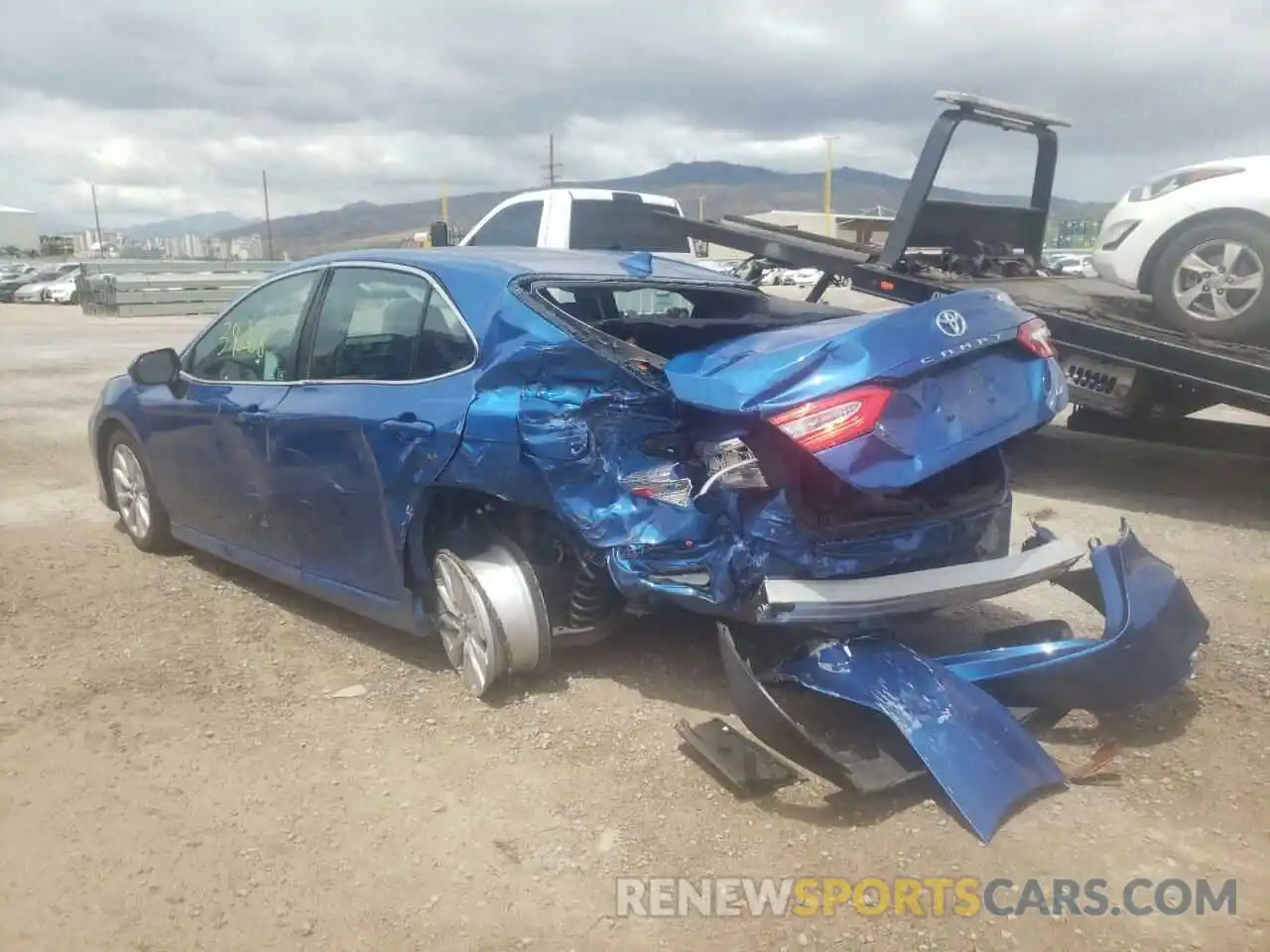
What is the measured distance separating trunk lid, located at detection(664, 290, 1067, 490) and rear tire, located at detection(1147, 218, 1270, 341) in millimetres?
3470

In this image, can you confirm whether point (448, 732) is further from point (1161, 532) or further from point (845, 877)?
point (1161, 532)

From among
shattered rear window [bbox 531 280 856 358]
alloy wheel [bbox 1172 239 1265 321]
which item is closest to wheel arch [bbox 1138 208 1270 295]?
alloy wheel [bbox 1172 239 1265 321]

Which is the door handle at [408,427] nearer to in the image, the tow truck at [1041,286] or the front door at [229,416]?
the front door at [229,416]

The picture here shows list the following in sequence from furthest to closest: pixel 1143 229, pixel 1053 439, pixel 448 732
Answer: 1. pixel 1053 439
2. pixel 1143 229
3. pixel 448 732

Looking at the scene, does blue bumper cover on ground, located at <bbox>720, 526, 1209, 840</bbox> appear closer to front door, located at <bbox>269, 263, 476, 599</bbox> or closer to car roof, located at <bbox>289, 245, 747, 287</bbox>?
front door, located at <bbox>269, 263, 476, 599</bbox>

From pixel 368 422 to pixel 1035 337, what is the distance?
2371 millimetres

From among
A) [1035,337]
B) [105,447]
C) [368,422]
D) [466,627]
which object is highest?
[1035,337]

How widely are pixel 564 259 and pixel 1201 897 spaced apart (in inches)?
120

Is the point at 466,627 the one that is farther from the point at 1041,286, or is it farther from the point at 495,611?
the point at 1041,286

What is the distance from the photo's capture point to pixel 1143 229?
657 cm

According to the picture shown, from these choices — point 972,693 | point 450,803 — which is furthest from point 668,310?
point 450,803

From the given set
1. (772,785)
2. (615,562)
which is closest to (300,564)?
(615,562)

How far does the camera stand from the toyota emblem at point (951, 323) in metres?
3.28

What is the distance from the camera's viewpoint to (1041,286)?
24.6ft
